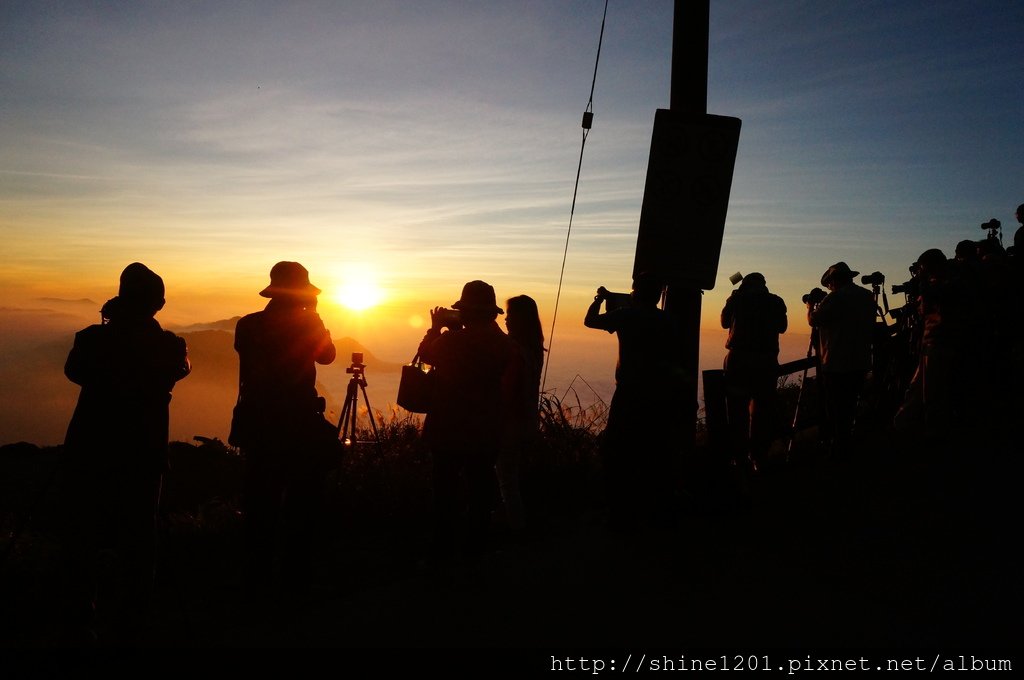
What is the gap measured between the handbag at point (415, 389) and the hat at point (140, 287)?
154 cm

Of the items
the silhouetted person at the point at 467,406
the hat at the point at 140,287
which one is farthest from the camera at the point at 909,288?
the hat at the point at 140,287

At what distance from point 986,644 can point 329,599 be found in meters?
3.30

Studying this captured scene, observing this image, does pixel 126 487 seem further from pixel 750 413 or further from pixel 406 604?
pixel 750 413

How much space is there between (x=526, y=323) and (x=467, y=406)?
123 centimetres

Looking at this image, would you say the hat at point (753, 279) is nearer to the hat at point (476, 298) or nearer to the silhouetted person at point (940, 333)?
A: the silhouetted person at point (940, 333)

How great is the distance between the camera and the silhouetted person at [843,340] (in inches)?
327

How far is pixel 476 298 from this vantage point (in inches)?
204

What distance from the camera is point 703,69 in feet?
20.1

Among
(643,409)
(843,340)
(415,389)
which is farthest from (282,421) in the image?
(843,340)

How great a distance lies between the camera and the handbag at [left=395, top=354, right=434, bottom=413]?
17.3 ft

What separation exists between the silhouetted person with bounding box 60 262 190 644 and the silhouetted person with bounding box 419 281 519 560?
1580 mm

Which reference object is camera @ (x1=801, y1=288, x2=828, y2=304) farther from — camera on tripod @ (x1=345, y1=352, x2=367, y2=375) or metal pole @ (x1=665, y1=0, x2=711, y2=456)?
camera on tripod @ (x1=345, y1=352, x2=367, y2=375)

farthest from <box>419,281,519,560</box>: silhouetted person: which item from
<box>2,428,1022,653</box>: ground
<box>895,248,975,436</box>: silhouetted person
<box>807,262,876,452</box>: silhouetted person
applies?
<box>895,248,975,436</box>: silhouetted person

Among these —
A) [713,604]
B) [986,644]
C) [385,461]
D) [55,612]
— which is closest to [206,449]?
[385,461]
